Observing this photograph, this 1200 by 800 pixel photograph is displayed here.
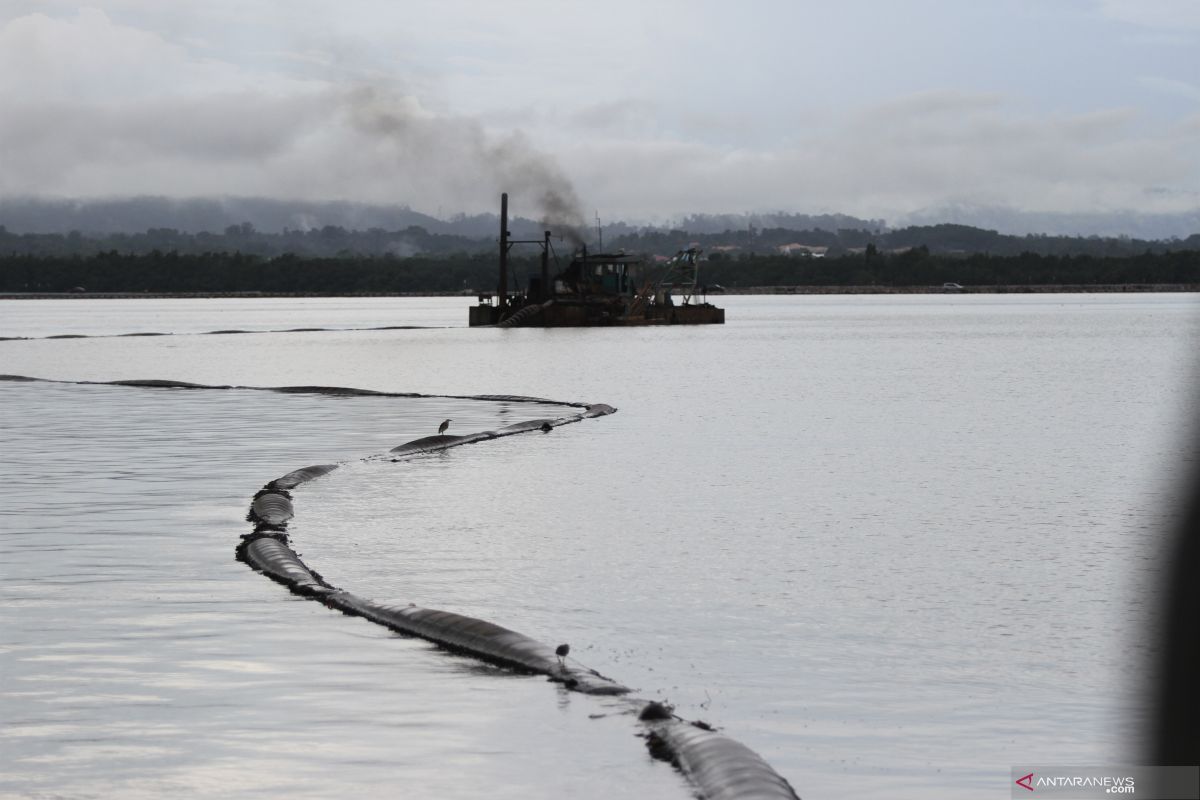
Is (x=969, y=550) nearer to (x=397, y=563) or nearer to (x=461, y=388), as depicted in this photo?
(x=397, y=563)

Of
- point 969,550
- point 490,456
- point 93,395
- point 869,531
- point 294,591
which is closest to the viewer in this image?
point 294,591

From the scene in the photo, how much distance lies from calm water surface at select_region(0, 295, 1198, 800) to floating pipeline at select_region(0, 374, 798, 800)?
8.2 inches

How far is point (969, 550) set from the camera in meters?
17.8

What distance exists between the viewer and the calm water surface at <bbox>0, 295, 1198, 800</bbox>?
8.57 m

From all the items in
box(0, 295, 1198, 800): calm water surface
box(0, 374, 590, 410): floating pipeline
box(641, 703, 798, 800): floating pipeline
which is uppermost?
box(641, 703, 798, 800): floating pipeline

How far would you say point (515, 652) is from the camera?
1130 centimetres

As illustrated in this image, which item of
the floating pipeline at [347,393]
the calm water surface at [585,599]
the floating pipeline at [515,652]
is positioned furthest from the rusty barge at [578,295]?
the floating pipeline at [515,652]

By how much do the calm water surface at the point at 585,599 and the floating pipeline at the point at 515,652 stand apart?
208 mm

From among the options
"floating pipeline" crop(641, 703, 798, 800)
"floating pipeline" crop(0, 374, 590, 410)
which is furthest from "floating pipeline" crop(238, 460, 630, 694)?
"floating pipeline" crop(0, 374, 590, 410)

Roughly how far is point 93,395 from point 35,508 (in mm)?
29699

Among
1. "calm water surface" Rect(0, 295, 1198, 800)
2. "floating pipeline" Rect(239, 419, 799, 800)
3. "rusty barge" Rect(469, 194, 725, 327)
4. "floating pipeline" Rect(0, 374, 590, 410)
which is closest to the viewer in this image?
"floating pipeline" Rect(239, 419, 799, 800)

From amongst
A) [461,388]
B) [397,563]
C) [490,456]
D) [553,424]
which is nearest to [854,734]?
[397,563]

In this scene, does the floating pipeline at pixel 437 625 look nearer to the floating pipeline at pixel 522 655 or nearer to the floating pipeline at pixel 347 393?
the floating pipeline at pixel 522 655

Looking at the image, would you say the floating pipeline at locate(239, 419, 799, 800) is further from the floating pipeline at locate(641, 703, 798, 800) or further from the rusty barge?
the rusty barge
